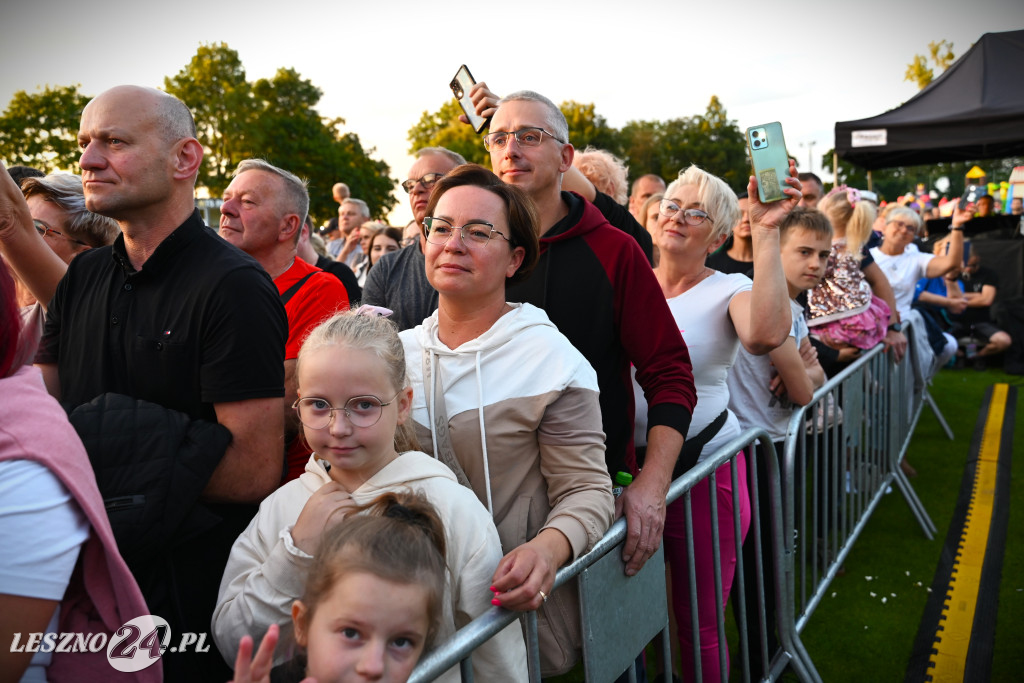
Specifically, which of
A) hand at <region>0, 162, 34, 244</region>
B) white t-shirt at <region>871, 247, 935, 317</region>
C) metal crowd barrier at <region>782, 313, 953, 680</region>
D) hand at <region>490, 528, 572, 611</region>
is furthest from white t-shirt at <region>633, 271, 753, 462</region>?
white t-shirt at <region>871, 247, 935, 317</region>

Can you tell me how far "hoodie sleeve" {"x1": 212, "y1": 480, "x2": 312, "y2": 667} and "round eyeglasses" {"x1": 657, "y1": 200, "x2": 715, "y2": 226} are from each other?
2150 millimetres

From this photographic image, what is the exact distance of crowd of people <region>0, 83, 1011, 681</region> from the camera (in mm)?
1332

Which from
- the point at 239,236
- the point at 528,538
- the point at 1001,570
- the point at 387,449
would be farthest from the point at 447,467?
the point at 1001,570

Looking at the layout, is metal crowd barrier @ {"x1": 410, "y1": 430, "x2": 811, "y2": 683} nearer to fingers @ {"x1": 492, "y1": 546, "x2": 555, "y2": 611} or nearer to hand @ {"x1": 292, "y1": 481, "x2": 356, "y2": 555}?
fingers @ {"x1": 492, "y1": 546, "x2": 555, "y2": 611}

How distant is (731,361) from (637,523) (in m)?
1.31

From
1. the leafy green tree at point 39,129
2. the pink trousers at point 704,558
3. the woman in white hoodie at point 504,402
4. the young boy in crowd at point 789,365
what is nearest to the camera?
the woman in white hoodie at point 504,402

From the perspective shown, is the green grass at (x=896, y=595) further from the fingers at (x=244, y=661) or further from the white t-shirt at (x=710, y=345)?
the fingers at (x=244, y=661)

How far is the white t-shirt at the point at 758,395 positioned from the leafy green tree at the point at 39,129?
31.9 m

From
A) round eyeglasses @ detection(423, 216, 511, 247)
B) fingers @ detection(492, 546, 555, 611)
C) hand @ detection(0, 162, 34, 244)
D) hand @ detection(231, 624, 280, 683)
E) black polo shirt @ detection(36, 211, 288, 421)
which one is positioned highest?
hand @ detection(0, 162, 34, 244)

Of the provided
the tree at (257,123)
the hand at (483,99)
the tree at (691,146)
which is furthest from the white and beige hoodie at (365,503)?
the tree at (691,146)

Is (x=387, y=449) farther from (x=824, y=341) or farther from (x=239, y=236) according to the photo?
(x=824, y=341)

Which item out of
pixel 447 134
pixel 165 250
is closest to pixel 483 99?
pixel 165 250

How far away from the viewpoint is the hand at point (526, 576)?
1.50m

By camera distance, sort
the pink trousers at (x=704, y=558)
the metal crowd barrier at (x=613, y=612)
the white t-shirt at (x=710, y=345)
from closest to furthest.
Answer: the metal crowd barrier at (x=613, y=612)
the pink trousers at (x=704, y=558)
the white t-shirt at (x=710, y=345)
